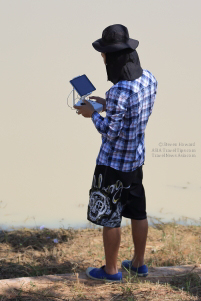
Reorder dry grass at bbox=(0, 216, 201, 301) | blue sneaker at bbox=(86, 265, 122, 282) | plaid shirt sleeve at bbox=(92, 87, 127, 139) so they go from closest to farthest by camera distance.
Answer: plaid shirt sleeve at bbox=(92, 87, 127, 139) < dry grass at bbox=(0, 216, 201, 301) < blue sneaker at bbox=(86, 265, 122, 282)

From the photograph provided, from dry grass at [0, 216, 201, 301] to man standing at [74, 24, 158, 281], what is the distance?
22 centimetres

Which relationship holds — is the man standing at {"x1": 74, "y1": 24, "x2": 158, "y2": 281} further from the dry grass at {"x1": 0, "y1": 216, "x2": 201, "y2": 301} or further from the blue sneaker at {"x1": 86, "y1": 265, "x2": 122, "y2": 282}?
the dry grass at {"x1": 0, "y1": 216, "x2": 201, "y2": 301}

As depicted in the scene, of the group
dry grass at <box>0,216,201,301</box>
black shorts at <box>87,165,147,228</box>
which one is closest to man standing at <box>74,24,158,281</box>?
black shorts at <box>87,165,147,228</box>

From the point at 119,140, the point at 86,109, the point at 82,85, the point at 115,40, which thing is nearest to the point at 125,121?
the point at 119,140

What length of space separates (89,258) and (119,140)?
1.61 m

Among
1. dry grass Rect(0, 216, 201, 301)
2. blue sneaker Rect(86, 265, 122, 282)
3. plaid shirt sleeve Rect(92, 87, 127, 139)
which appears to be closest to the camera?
plaid shirt sleeve Rect(92, 87, 127, 139)

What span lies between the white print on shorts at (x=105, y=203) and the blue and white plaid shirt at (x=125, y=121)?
0.49ft

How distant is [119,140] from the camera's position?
2994 mm

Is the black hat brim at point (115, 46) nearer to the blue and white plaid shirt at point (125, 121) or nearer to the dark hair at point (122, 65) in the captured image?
the dark hair at point (122, 65)

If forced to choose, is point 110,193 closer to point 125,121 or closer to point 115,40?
point 125,121

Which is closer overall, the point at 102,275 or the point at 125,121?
the point at 125,121

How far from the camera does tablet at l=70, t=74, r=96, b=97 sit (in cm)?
312

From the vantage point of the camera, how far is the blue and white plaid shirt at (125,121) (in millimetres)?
2885

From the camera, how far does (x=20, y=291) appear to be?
9.97 feet
